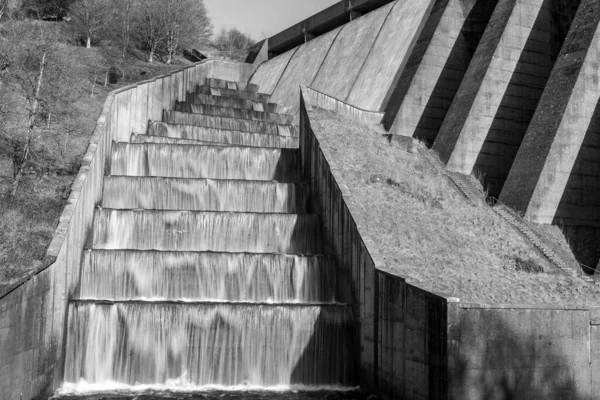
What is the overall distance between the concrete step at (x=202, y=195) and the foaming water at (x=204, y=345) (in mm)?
5272

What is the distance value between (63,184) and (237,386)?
11.8 meters

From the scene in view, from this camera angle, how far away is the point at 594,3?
21.0m

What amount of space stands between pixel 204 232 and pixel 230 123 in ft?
34.9

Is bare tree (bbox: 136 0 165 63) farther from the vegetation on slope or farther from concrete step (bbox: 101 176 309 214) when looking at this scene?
concrete step (bbox: 101 176 309 214)

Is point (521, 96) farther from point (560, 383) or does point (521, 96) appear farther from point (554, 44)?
point (560, 383)

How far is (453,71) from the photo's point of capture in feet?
89.4

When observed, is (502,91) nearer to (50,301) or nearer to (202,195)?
(202,195)

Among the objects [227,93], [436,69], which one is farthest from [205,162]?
[227,93]

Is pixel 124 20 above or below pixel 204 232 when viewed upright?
above

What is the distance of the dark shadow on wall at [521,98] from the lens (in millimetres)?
23391

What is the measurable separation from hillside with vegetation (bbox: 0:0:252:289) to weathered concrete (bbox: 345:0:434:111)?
40.9 feet

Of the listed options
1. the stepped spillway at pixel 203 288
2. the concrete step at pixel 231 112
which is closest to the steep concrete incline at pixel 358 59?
the concrete step at pixel 231 112

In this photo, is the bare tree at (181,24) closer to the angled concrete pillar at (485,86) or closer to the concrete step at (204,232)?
the angled concrete pillar at (485,86)

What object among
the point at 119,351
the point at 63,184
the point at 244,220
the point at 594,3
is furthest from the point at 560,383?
the point at 63,184
